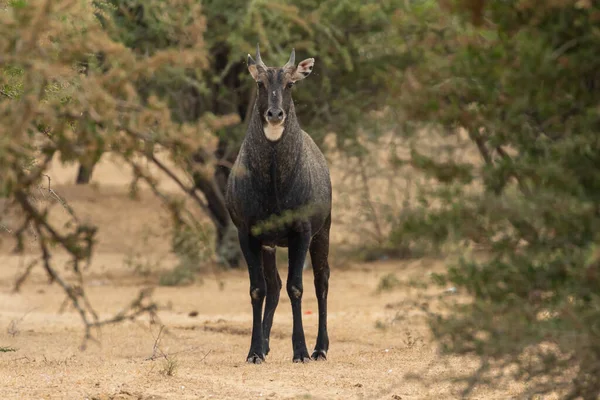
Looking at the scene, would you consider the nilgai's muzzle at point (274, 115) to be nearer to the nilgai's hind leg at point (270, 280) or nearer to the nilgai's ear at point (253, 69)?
the nilgai's ear at point (253, 69)

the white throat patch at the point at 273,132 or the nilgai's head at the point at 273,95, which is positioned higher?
the nilgai's head at the point at 273,95

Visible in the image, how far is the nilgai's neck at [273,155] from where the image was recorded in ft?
31.2

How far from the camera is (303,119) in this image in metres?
18.9

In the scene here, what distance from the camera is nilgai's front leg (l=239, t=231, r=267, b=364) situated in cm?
945

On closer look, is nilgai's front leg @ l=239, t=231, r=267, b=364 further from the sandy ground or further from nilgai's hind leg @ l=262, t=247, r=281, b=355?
nilgai's hind leg @ l=262, t=247, r=281, b=355

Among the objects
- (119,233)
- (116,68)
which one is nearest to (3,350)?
(116,68)

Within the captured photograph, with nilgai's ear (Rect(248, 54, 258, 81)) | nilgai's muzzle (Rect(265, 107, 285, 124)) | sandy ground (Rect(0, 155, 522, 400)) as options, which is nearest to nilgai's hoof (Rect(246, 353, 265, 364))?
sandy ground (Rect(0, 155, 522, 400))

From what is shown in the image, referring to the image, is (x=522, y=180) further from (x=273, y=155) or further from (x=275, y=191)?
(x=273, y=155)

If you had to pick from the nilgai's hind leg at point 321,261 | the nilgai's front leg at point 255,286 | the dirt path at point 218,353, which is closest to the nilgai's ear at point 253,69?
the nilgai's front leg at point 255,286

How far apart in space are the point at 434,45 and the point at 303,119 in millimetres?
13376

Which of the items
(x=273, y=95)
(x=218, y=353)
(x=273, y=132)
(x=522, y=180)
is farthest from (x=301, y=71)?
(x=522, y=180)

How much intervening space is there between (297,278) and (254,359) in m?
0.82

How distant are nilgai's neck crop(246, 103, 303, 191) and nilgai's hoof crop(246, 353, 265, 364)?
1.46 meters

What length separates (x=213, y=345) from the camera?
438 inches
